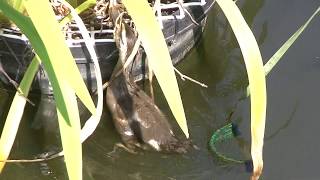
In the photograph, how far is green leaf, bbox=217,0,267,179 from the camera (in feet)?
3.73

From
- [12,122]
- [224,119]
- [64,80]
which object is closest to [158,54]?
[64,80]

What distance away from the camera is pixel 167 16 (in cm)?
172

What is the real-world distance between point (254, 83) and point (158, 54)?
0.21 metres

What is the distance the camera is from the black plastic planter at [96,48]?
165 cm

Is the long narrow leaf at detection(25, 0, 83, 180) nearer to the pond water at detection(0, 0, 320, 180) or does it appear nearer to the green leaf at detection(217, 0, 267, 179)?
the green leaf at detection(217, 0, 267, 179)

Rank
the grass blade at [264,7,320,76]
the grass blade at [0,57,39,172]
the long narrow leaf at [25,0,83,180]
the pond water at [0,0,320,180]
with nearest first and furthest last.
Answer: the long narrow leaf at [25,0,83,180] < the grass blade at [0,57,39,172] < the grass blade at [264,7,320,76] < the pond water at [0,0,320,180]

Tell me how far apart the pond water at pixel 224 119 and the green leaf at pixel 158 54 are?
1.60 feet

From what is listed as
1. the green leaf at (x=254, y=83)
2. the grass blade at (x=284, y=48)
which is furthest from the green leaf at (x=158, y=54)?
the grass blade at (x=284, y=48)

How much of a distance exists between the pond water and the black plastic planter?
103 millimetres

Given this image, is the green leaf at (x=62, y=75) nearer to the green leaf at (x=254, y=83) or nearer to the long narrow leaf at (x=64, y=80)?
the long narrow leaf at (x=64, y=80)

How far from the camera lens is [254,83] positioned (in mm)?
1167

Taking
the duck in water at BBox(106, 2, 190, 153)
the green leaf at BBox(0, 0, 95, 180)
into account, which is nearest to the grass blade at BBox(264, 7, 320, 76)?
the duck in water at BBox(106, 2, 190, 153)

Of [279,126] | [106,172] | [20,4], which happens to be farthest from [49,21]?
[279,126]

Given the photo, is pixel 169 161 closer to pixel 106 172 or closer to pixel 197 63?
pixel 106 172
